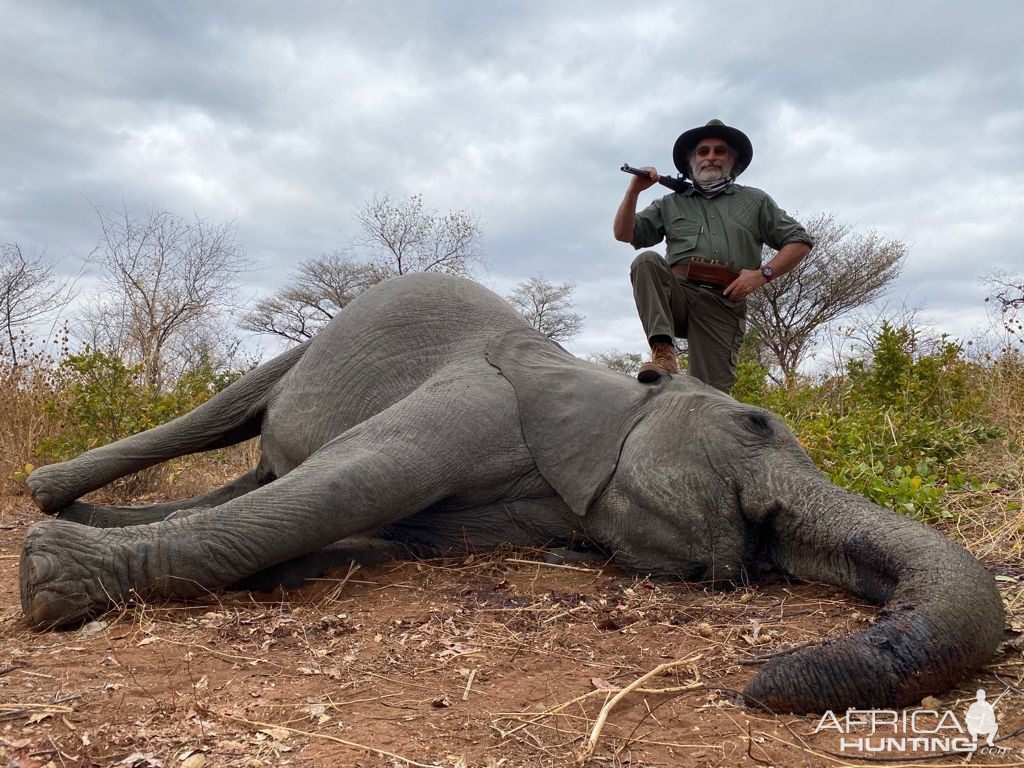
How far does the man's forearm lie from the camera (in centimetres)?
488

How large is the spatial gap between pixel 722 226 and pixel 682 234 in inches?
9.3

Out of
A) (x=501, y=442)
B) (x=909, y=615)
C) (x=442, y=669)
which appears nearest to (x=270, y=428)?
(x=501, y=442)

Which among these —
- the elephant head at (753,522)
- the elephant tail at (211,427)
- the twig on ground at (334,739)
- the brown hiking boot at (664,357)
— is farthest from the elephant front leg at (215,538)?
the brown hiking boot at (664,357)

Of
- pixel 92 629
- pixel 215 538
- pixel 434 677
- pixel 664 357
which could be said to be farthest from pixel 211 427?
pixel 434 677

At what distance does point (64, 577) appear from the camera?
8.60 feet

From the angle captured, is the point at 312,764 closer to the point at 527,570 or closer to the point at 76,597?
the point at 76,597

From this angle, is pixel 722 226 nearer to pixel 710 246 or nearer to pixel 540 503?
pixel 710 246

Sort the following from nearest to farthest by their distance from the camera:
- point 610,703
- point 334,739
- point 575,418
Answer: point 334,739 → point 610,703 → point 575,418

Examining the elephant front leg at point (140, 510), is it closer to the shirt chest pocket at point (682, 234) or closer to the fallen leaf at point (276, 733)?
the fallen leaf at point (276, 733)

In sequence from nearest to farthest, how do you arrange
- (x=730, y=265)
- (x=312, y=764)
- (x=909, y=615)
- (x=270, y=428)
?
(x=312, y=764) → (x=909, y=615) → (x=270, y=428) → (x=730, y=265)

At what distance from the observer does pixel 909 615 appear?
79.8 inches

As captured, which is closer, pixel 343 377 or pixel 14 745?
pixel 14 745

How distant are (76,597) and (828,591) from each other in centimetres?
236

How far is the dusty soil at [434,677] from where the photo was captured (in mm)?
1723
